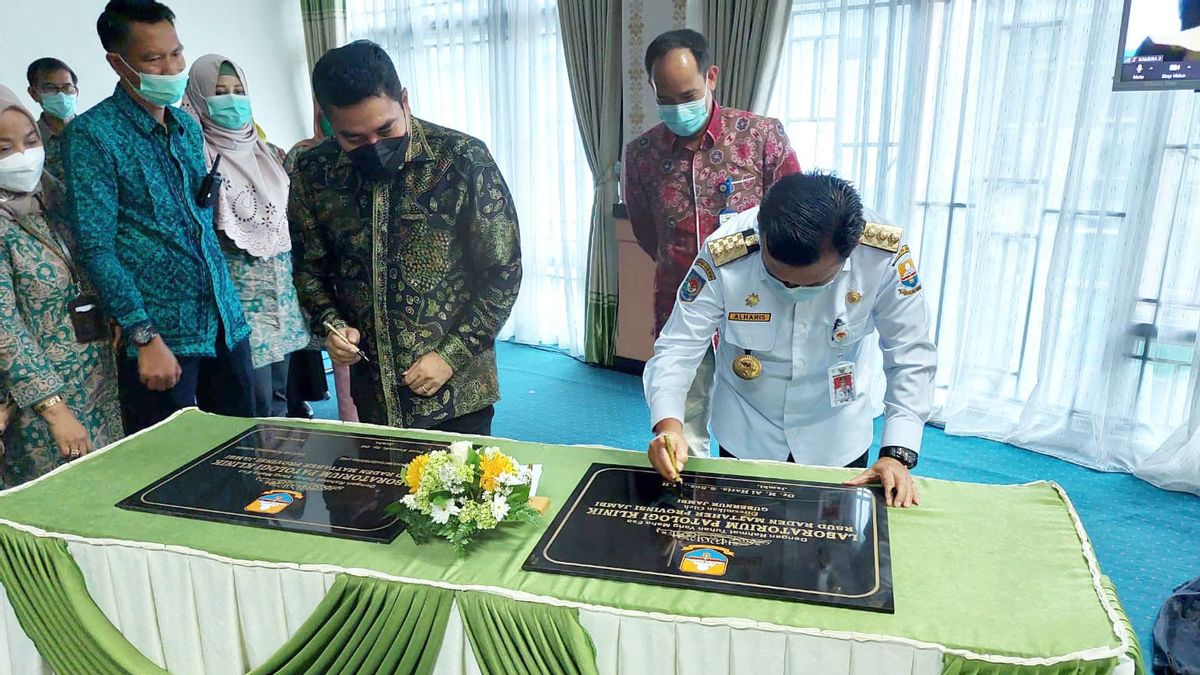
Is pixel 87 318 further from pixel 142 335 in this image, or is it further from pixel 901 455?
pixel 901 455

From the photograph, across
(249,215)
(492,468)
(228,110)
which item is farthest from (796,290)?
(228,110)

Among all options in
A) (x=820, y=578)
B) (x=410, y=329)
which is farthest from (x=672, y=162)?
(x=820, y=578)

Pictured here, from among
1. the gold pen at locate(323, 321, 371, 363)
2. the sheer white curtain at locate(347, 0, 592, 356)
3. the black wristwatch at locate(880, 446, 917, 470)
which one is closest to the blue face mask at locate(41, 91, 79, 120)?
the sheer white curtain at locate(347, 0, 592, 356)

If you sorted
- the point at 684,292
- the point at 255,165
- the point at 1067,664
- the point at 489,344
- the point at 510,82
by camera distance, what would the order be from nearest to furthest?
the point at 1067,664, the point at 684,292, the point at 489,344, the point at 255,165, the point at 510,82

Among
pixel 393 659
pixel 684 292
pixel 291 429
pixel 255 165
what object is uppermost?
pixel 255 165

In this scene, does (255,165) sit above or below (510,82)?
below

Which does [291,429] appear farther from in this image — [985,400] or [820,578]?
[985,400]

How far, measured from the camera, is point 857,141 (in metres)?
3.50

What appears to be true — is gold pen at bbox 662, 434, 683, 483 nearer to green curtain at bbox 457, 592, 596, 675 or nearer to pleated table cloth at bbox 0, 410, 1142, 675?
pleated table cloth at bbox 0, 410, 1142, 675

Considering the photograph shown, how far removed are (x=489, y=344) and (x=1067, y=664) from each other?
50.4 inches

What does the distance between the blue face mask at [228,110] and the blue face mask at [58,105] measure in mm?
1431

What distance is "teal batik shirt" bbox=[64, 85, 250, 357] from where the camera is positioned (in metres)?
1.94

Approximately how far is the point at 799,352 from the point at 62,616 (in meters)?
1.40

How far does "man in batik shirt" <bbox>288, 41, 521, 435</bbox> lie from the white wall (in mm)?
3697
